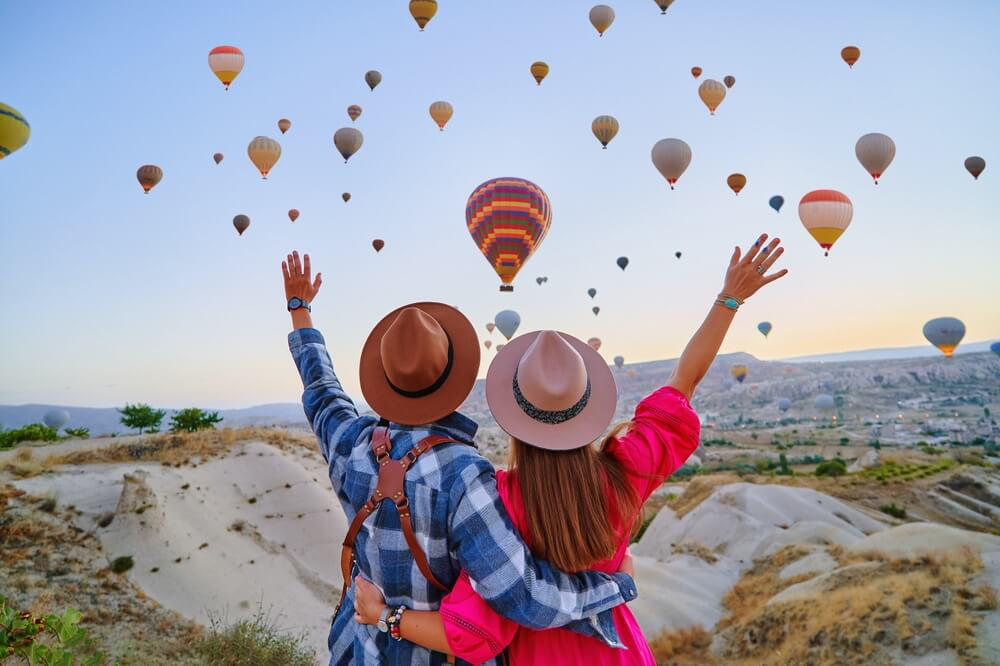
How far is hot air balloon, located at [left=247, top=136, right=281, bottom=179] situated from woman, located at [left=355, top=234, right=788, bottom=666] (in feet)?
71.2

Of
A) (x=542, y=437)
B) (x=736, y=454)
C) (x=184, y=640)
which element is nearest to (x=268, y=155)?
(x=184, y=640)

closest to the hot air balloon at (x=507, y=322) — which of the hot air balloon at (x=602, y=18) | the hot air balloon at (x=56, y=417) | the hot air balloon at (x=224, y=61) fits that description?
the hot air balloon at (x=602, y=18)

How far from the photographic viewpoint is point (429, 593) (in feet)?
6.63

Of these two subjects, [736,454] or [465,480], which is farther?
[736,454]

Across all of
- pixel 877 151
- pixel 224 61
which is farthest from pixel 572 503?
pixel 877 151

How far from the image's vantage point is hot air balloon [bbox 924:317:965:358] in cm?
3816

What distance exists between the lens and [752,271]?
263 cm

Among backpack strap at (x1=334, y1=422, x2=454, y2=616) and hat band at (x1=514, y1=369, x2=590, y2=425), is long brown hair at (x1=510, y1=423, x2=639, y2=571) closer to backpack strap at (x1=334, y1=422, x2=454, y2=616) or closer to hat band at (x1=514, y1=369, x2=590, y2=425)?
hat band at (x1=514, y1=369, x2=590, y2=425)

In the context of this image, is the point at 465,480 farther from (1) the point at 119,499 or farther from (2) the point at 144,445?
(2) the point at 144,445

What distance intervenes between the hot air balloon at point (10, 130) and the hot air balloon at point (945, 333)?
150 ft

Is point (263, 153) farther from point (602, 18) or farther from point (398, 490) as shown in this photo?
point (398, 490)

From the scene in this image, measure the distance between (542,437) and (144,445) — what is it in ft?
71.2

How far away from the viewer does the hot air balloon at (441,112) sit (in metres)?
24.6

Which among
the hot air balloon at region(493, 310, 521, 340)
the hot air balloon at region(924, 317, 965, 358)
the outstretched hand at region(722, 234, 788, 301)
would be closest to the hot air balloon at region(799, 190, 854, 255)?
the hot air balloon at region(493, 310, 521, 340)
